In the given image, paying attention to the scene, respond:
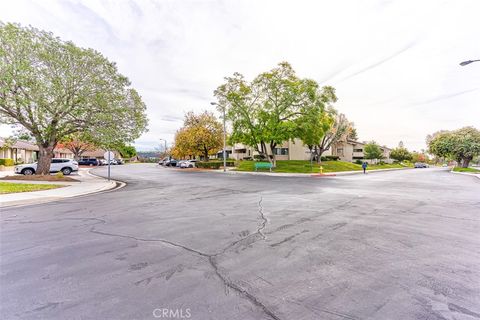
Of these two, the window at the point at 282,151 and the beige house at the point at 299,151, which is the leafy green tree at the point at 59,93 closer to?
the beige house at the point at 299,151

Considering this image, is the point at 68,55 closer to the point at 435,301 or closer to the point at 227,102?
the point at 227,102

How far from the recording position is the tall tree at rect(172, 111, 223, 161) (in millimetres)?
36656

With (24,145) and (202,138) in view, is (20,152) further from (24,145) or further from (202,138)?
(202,138)

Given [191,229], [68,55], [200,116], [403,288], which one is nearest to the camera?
[403,288]

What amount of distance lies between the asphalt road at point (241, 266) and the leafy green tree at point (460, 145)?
43214mm

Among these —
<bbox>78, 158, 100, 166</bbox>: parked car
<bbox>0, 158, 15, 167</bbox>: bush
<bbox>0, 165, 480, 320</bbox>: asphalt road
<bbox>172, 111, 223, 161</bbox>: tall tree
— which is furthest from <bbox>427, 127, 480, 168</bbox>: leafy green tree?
<bbox>78, 158, 100, 166</bbox>: parked car

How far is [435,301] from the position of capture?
2.79m

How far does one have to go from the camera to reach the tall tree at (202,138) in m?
36.7

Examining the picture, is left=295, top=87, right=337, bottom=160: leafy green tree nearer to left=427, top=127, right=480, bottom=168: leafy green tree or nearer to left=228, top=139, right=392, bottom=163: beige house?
left=228, top=139, right=392, bottom=163: beige house

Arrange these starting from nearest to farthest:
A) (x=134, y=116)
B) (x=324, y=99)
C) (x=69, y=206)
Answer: (x=69, y=206) → (x=134, y=116) → (x=324, y=99)

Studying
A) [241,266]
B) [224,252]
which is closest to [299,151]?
[224,252]

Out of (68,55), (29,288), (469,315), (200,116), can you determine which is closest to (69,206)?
(29,288)

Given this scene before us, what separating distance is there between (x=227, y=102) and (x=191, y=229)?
28.4m

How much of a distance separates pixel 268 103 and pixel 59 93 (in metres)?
23.4
